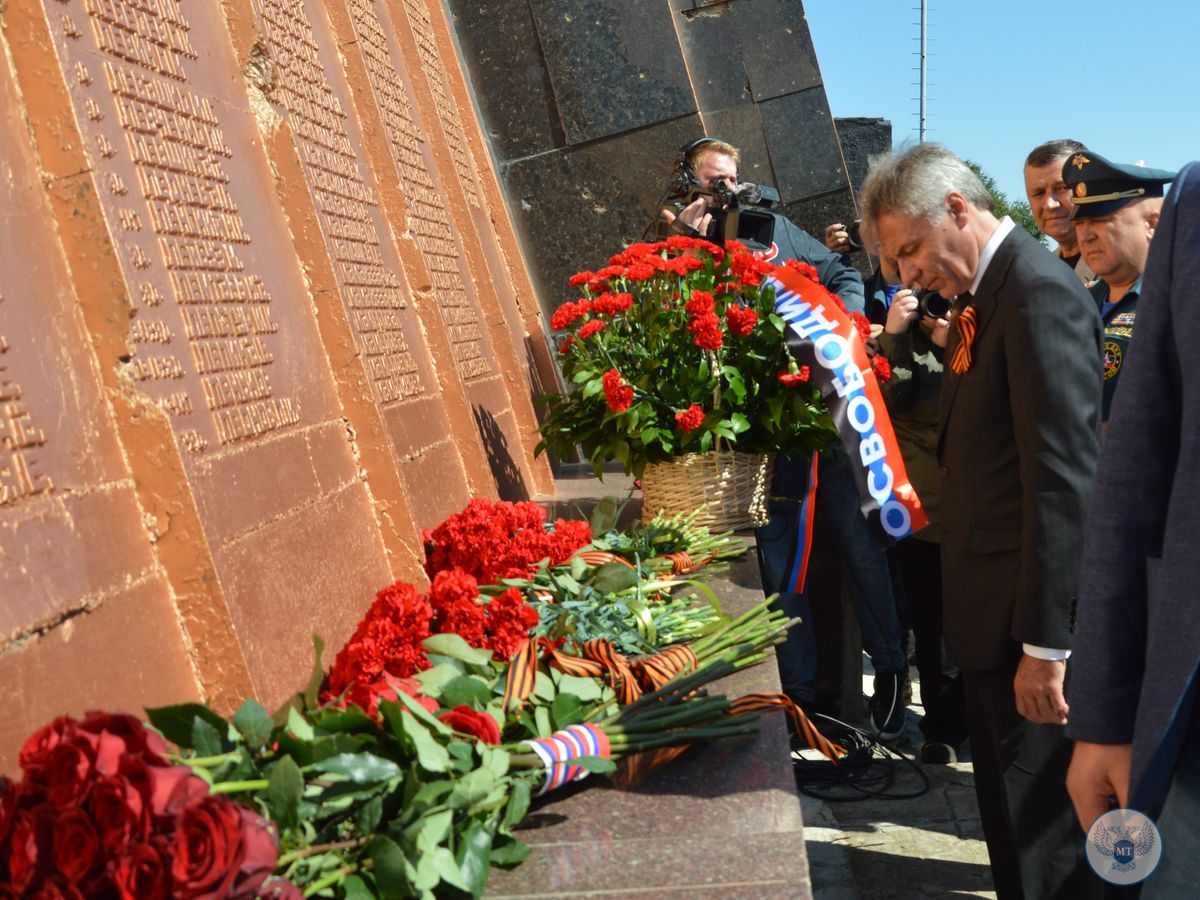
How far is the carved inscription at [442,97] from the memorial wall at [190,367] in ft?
6.34

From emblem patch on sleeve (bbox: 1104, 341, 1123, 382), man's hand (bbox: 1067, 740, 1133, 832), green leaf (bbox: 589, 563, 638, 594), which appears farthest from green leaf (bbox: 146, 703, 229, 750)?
emblem patch on sleeve (bbox: 1104, 341, 1123, 382)

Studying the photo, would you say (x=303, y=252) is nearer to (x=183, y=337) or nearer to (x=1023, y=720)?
(x=183, y=337)

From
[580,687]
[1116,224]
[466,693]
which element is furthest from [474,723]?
[1116,224]

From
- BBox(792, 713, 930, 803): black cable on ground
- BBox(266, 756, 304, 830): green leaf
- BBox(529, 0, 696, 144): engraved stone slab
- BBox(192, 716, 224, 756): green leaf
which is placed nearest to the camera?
BBox(266, 756, 304, 830): green leaf

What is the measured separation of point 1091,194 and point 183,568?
3.02 meters

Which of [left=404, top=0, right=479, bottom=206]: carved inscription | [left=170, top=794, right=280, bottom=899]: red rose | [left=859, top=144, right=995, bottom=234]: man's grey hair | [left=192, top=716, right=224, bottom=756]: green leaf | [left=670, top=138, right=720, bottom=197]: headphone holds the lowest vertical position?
[left=170, top=794, right=280, bottom=899]: red rose

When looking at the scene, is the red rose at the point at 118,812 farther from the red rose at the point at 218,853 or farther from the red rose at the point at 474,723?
the red rose at the point at 474,723

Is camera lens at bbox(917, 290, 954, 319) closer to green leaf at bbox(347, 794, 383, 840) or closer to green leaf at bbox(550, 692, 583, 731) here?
green leaf at bbox(550, 692, 583, 731)

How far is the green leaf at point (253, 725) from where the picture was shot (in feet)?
5.60

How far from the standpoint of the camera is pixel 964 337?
315cm

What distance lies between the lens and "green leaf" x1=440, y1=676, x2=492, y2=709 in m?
2.09

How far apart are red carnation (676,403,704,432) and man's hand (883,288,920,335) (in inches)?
32.8

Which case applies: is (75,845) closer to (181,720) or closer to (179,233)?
(181,720)

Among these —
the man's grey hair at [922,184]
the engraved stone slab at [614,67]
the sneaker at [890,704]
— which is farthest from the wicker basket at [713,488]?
the engraved stone slab at [614,67]
